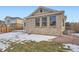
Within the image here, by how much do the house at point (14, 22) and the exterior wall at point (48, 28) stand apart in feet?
0.22

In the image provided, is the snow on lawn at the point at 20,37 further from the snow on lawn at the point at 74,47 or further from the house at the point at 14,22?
the snow on lawn at the point at 74,47

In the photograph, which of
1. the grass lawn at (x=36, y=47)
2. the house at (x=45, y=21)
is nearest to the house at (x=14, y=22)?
the house at (x=45, y=21)

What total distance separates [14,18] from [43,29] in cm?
37

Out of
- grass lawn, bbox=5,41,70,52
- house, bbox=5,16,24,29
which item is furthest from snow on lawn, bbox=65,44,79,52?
house, bbox=5,16,24,29

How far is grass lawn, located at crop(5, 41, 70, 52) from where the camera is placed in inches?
83.0

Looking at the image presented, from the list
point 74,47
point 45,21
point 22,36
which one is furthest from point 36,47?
point 74,47

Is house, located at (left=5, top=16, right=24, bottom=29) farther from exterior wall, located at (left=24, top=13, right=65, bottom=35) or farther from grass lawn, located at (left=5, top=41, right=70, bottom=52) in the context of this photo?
grass lawn, located at (left=5, top=41, right=70, bottom=52)

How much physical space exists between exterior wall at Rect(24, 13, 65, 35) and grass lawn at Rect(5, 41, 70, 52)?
0.44 feet

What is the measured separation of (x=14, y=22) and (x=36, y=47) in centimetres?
41

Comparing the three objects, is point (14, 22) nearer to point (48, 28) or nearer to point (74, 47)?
point (48, 28)

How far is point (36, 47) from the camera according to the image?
212 centimetres

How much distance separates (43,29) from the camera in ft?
7.13
